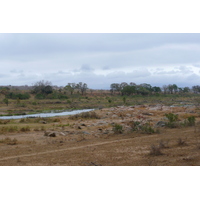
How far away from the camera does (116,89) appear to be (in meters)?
110

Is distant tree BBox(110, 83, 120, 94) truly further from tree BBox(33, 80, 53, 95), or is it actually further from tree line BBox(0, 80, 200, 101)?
tree BBox(33, 80, 53, 95)

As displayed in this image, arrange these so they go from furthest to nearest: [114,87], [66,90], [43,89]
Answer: [114,87]
[66,90]
[43,89]

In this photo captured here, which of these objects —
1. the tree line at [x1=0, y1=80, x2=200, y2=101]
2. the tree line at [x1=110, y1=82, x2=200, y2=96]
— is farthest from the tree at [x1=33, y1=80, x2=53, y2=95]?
the tree line at [x1=110, y1=82, x2=200, y2=96]

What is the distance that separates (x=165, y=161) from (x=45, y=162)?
4.41 metres

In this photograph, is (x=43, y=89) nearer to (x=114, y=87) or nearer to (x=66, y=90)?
(x=66, y=90)

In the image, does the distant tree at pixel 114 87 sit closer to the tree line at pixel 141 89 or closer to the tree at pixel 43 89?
the tree line at pixel 141 89

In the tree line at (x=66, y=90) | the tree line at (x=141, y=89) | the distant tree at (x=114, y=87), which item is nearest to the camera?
the tree line at (x=66, y=90)

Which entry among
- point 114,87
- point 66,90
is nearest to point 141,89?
point 114,87

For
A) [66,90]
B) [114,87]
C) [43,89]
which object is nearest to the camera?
[43,89]

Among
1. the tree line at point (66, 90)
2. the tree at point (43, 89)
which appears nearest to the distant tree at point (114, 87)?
the tree line at point (66, 90)

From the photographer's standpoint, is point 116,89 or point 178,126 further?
point 116,89

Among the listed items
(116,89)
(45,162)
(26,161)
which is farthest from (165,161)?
(116,89)

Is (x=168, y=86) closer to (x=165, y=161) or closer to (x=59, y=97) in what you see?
(x=59, y=97)

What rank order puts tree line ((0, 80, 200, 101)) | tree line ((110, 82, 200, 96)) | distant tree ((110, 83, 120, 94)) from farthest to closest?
distant tree ((110, 83, 120, 94)) → tree line ((110, 82, 200, 96)) → tree line ((0, 80, 200, 101))
